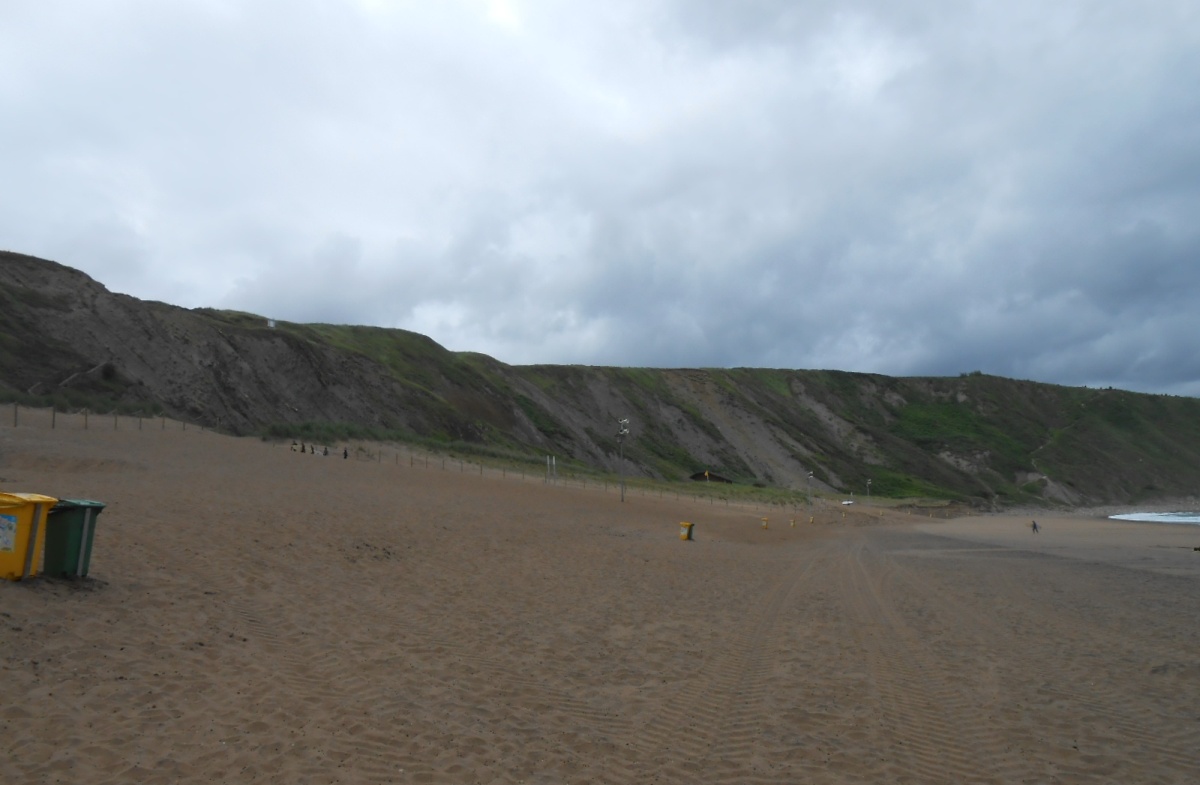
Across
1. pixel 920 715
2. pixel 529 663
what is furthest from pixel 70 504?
pixel 920 715

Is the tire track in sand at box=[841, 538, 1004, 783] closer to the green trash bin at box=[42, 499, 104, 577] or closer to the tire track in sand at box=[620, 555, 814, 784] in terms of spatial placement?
the tire track in sand at box=[620, 555, 814, 784]

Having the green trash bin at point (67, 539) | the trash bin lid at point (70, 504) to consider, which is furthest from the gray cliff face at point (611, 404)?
the trash bin lid at point (70, 504)

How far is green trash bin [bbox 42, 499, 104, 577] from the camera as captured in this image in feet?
30.7

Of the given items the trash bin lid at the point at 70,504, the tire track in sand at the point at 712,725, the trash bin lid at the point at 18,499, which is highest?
the trash bin lid at the point at 18,499

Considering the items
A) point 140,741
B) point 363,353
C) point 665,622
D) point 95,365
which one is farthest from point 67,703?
point 363,353

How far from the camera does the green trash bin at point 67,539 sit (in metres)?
9.34

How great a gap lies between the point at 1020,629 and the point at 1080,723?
5.48m

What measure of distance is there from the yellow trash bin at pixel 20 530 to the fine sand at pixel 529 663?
0.78ft

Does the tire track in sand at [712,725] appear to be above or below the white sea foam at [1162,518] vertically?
below

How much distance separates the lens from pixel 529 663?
9.54 meters

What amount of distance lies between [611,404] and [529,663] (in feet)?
255

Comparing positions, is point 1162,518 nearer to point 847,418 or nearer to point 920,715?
point 847,418

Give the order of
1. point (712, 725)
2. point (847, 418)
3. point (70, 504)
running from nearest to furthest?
point (712, 725), point (70, 504), point (847, 418)

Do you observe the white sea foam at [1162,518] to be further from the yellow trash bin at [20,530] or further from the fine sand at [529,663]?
the yellow trash bin at [20,530]
